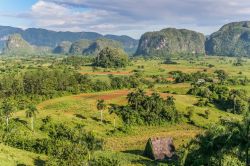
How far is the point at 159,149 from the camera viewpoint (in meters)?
78.4

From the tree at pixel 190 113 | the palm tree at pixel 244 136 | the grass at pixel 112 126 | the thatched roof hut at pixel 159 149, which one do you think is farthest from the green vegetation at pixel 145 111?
the palm tree at pixel 244 136

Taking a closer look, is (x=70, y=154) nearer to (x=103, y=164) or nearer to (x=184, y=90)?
(x=103, y=164)

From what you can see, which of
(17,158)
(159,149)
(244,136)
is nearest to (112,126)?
(159,149)

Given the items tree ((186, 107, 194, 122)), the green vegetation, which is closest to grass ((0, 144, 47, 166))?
the green vegetation

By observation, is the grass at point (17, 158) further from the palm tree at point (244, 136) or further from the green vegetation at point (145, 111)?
the green vegetation at point (145, 111)

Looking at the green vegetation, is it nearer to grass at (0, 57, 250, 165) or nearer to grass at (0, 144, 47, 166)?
grass at (0, 57, 250, 165)

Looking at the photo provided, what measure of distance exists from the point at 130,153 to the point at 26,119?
30.4 meters

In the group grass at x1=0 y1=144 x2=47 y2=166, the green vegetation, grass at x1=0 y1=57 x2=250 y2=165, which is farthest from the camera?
the green vegetation

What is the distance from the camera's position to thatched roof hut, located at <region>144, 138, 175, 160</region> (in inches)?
3051

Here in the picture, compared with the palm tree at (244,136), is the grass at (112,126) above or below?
below

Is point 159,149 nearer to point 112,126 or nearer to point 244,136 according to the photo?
point 112,126

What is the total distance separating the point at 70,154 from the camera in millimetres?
54062

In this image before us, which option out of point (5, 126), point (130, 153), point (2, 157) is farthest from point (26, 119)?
point (2, 157)

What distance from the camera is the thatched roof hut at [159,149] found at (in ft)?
254
